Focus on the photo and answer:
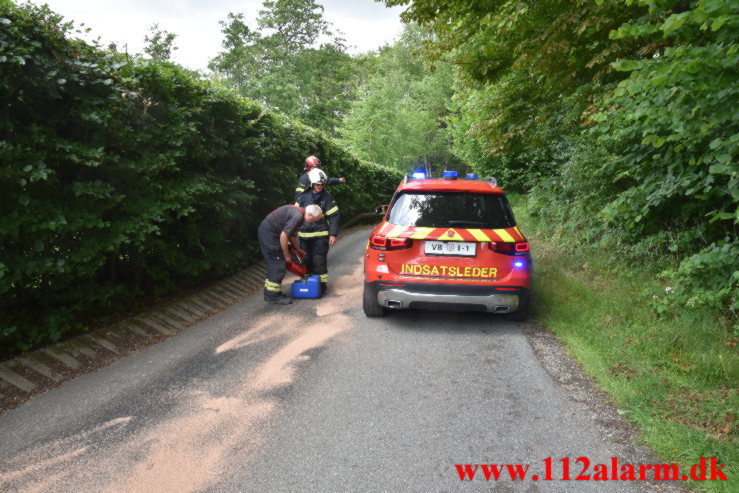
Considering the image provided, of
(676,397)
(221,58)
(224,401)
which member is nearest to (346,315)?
(224,401)

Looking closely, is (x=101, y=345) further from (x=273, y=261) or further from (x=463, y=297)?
(x=463, y=297)

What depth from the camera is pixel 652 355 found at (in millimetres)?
4055

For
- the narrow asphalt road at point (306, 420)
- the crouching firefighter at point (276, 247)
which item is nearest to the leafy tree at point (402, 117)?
the crouching firefighter at point (276, 247)

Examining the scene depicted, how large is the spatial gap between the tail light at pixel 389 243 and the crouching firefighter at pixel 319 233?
6.17 ft

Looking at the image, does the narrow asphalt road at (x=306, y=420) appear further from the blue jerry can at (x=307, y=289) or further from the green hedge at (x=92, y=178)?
the blue jerry can at (x=307, y=289)

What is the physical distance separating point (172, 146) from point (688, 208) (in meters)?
5.98

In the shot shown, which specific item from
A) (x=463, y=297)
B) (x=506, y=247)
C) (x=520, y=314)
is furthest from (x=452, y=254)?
(x=520, y=314)

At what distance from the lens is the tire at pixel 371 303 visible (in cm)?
552

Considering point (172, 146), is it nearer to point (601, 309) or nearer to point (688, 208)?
point (601, 309)

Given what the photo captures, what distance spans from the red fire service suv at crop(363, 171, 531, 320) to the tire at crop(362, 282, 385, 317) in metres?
0.08

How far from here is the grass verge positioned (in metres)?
2.85

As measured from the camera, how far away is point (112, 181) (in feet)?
14.9

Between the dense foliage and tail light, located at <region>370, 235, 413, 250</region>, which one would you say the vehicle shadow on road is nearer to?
tail light, located at <region>370, 235, 413, 250</region>

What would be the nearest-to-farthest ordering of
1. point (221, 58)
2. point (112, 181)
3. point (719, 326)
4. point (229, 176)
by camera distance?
point (719, 326), point (112, 181), point (229, 176), point (221, 58)
